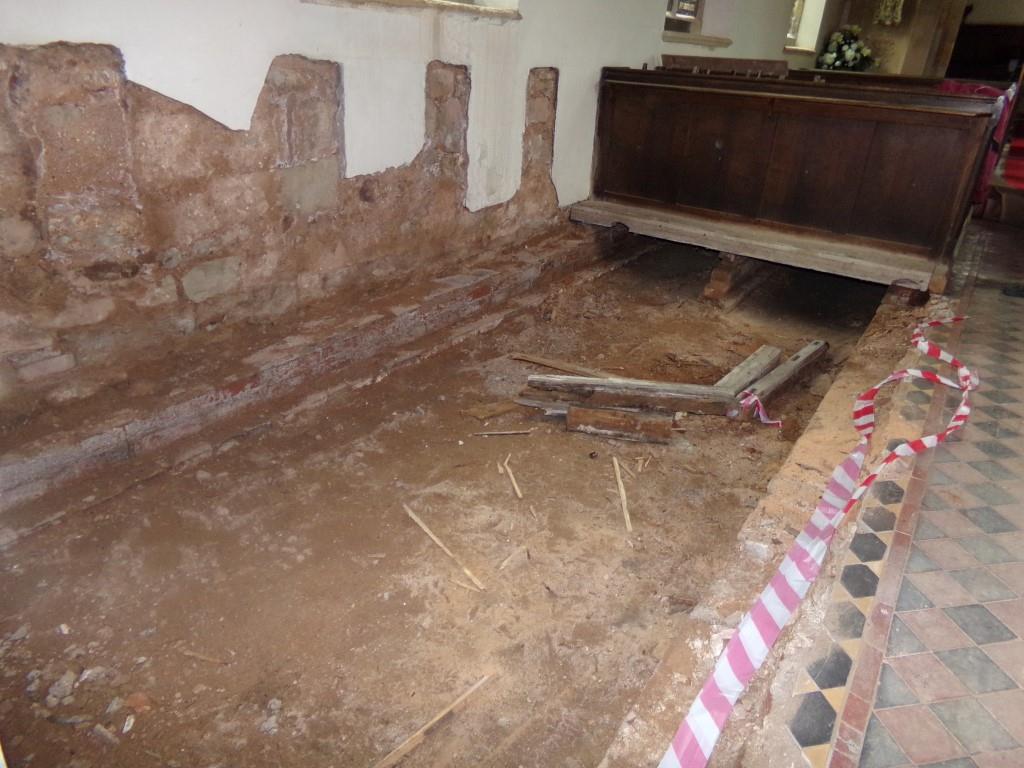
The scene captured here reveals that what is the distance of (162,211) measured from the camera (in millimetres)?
3320

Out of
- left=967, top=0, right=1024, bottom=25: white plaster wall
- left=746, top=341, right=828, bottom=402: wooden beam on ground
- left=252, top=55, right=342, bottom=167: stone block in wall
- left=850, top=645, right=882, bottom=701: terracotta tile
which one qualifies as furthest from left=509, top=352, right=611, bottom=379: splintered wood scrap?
left=967, top=0, right=1024, bottom=25: white plaster wall

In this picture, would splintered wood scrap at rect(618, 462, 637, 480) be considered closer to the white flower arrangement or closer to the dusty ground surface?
the dusty ground surface

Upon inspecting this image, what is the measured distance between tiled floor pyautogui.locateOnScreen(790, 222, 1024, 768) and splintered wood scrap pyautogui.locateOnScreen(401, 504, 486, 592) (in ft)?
4.19

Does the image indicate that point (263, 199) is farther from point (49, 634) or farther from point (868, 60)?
point (868, 60)

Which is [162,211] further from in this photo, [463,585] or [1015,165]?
[1015,165]

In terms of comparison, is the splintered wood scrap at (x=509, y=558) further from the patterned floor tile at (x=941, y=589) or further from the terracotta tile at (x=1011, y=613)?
the terracotta tile at (x=1011, y=613)

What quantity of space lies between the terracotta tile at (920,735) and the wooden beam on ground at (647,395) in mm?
2281

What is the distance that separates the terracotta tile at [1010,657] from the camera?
1902mm

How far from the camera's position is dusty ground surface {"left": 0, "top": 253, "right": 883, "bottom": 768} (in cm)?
211

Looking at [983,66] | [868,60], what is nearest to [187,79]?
[868,60]

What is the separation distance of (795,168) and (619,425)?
10.5 feet

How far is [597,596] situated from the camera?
2.67 metres

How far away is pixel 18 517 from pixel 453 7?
3924 mm

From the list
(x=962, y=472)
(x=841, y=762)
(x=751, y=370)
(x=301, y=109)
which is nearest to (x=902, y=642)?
(x=841, y=762)
